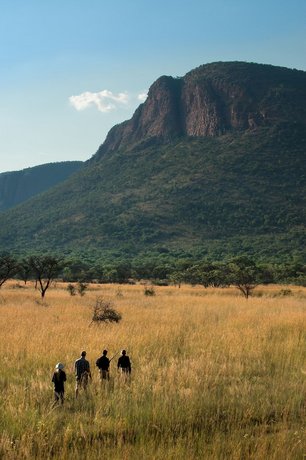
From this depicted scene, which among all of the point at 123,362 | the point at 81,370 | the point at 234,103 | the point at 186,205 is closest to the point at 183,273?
the point at 123,362

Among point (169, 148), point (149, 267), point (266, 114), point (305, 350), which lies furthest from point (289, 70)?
point (305, 350)

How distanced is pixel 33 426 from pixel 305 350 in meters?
7.67

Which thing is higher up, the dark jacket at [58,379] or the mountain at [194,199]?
the mountain at [194,199]

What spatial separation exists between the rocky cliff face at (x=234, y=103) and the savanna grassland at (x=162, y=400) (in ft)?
488

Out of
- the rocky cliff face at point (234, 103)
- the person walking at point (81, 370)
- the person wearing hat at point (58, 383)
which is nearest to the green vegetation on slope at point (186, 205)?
the rocky cliff face at point (234, 103)

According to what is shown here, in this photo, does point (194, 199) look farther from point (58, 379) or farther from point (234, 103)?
point (58, 379)

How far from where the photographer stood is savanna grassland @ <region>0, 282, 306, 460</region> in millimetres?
5578

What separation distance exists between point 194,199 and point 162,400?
4217 inches

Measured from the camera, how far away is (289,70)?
612 ft

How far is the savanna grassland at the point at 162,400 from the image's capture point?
5.58m

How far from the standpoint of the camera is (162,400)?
7.22 metres

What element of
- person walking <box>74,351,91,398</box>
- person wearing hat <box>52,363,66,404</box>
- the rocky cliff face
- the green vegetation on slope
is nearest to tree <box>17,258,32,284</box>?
person walking <box>74,351,91,398</box>

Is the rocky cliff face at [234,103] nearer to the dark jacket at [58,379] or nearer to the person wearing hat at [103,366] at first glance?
A: the person wearing hat at [103,366]

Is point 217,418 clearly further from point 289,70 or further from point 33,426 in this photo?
point 289,70
